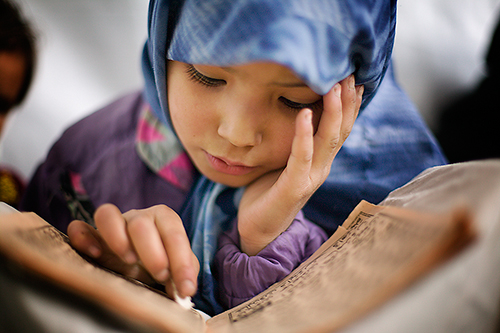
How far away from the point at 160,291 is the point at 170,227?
48 millimetres

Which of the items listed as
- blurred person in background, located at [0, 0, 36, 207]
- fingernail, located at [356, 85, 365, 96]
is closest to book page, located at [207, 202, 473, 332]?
fingernail, located at [356, 85, 365, 96]

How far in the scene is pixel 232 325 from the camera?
203 millimetres

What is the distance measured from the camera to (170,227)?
0.22 m

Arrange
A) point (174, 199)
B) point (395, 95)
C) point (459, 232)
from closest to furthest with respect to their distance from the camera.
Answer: point (459, 232), point (174, 199), point (395, 95)

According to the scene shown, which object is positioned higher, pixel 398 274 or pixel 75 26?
pixel 75 26

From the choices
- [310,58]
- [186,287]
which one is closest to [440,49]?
[310,58]

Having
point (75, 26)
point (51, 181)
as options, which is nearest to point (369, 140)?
point (51, 181)

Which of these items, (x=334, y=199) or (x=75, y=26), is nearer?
(x=334, y=199)

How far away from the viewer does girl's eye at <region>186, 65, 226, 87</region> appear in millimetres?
238

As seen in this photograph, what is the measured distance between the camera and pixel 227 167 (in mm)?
280

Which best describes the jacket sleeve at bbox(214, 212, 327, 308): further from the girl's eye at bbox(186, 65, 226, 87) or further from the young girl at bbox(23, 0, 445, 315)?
the girl's eye at bbox(186, 65, 226, 87)

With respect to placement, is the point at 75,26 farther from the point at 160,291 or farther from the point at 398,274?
the point at 398,274

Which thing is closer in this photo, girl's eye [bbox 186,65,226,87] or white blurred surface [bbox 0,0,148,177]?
girl's eye [bbox 186,65,226,87]

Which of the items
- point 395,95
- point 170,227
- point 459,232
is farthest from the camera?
point 395,95
